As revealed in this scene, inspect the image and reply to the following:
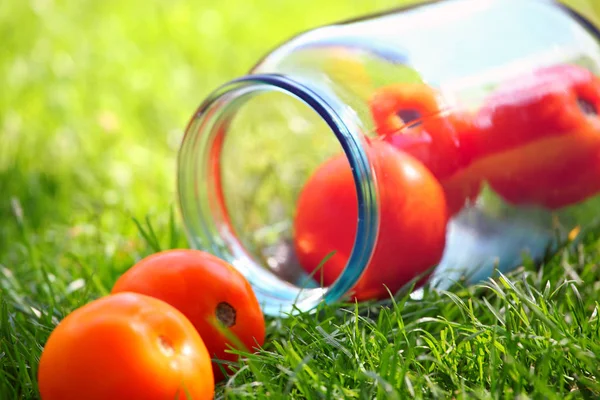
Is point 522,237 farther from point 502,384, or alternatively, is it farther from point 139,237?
point 139,237

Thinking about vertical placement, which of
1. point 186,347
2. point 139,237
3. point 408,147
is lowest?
point 139,237

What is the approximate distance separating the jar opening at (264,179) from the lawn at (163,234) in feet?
0.31

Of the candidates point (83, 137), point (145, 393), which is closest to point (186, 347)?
point (145, 393)

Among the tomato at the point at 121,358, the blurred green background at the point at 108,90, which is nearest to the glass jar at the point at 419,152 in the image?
the tomato at the point at 121,358

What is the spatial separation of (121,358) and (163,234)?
846 mm

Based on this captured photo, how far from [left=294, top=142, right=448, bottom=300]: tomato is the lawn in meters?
0.06

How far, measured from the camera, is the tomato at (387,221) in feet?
4.67

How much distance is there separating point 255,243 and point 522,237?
0.55m

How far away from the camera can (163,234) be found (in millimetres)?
1943

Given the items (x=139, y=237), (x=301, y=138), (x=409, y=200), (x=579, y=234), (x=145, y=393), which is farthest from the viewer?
(x=301, y=138)

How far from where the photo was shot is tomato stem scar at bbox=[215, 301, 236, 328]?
135 centimetres

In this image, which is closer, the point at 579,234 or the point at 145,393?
the point at 145,393

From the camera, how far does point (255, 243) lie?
183 centimetres

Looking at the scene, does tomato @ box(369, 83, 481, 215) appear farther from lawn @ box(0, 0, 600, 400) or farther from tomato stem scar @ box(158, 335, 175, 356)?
tomato stem scar @ box(158, 335, 175, 356)
